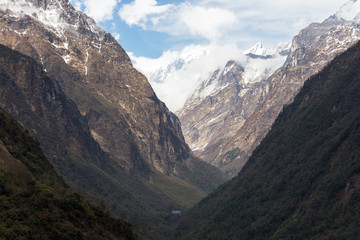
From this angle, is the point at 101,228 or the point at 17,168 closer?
the point at 101,228

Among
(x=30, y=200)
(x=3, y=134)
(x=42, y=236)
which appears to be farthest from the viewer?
(x=3, y=134)

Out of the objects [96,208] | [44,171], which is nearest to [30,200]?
[96,208]

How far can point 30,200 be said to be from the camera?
121625 millimetres

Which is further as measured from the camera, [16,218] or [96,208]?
[96,208]

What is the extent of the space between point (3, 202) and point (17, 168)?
4024cm

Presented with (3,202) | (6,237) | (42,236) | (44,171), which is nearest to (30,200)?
(3,202)

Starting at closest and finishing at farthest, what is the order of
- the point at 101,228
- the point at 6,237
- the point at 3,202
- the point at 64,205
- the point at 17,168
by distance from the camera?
the point at 6,237, the point at 3,202, the point at 64,205, the point at 101,228, the point at 17,168

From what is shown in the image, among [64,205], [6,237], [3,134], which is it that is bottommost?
[6,237]

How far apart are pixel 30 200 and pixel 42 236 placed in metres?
17.6

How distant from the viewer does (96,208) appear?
160625 mm

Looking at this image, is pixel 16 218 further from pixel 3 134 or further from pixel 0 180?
pixel 3 134

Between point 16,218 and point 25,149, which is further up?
point 25,149

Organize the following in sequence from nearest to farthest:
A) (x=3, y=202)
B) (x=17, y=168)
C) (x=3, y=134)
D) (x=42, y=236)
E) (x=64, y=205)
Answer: (x=42, y=236), (x=3, y=202), (x=64, y=205), (x=17, y=168), (x=3, y=134)

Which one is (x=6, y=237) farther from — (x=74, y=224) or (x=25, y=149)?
(x=25, y=149)
